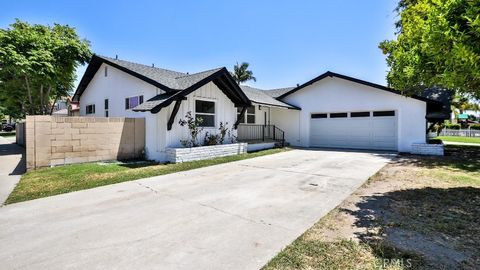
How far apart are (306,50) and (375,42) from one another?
4.14 m

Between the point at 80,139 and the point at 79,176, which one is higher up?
the point at 80,139

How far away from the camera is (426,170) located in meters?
9.52

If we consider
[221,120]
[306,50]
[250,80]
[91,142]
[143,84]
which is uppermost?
[250,80]

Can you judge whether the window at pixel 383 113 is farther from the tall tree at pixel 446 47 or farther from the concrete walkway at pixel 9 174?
the concrete walkway at pixel 9 174

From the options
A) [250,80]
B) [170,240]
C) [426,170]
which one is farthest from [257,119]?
[250,80]

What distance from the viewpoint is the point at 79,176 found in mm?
8188

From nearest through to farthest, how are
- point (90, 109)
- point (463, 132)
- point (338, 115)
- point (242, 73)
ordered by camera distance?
point (90, 109)
point (338, 115)
point (463, 132)
point (242, 73)

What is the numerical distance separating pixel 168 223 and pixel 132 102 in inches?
406

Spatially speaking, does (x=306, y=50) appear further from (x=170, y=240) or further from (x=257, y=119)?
(x=170, y=240)

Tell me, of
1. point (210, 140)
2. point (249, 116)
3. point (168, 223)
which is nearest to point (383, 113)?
point (249, 116)

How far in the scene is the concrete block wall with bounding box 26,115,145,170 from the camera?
9.27 metres

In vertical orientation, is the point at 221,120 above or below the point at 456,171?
above

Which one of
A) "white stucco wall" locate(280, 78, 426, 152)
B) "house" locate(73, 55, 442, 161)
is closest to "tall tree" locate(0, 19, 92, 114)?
"house" locate(73, 55, 442, 161)

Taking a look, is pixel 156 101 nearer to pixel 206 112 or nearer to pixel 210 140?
pixel 206 112
